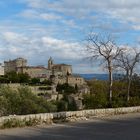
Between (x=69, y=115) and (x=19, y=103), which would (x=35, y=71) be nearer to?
(x=19, y=103)

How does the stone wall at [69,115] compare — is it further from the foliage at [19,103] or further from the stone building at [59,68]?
the stone building at [59,68]

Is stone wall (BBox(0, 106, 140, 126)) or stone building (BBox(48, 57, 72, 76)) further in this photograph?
stone building (BBox(48, 57, 72, 76))

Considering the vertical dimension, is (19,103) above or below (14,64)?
below

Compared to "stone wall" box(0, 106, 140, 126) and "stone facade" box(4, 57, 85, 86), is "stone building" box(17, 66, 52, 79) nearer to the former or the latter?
"stone facade" box(4, 57, 85, 86)

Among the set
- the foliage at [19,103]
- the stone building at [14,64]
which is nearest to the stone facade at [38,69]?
the stone building at [14,64]

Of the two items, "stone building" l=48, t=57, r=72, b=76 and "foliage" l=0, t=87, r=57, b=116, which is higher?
"stone building" l=48, t=57, r=72, b=76

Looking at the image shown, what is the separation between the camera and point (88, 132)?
15211 millimetres

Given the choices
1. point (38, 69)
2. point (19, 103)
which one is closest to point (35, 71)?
point (38, 69)

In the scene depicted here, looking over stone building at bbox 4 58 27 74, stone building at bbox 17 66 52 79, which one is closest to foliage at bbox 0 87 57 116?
stone building at bbox 17 66 52 79

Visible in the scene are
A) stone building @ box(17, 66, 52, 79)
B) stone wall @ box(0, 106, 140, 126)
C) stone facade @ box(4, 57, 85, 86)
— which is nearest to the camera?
stone wall @ box(0, 106, 140, 126)

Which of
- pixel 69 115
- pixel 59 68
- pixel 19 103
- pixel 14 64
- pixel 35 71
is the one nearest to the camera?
pixel 69 115

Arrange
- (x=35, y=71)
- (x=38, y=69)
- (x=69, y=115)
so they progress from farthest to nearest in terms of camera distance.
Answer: (x=38, y=69)
(x=35, y=71)
(x=69, y=115)

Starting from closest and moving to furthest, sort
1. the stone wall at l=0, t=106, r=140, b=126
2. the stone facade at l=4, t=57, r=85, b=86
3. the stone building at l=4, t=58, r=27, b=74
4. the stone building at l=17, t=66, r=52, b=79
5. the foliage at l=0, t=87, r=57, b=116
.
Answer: the stone wall at l=0, t=106, r=140, b=126 < the foliage at l=0, t=87, r=57, b=116 < the stone facade at l=4, t=57, r=85, b=86 < the stone building at l=17, t=66, r=52, b=79 < the stone building at l=4, t=58, r=27, b=74

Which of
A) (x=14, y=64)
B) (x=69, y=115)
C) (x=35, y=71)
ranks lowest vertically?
(x=69, y=115)
